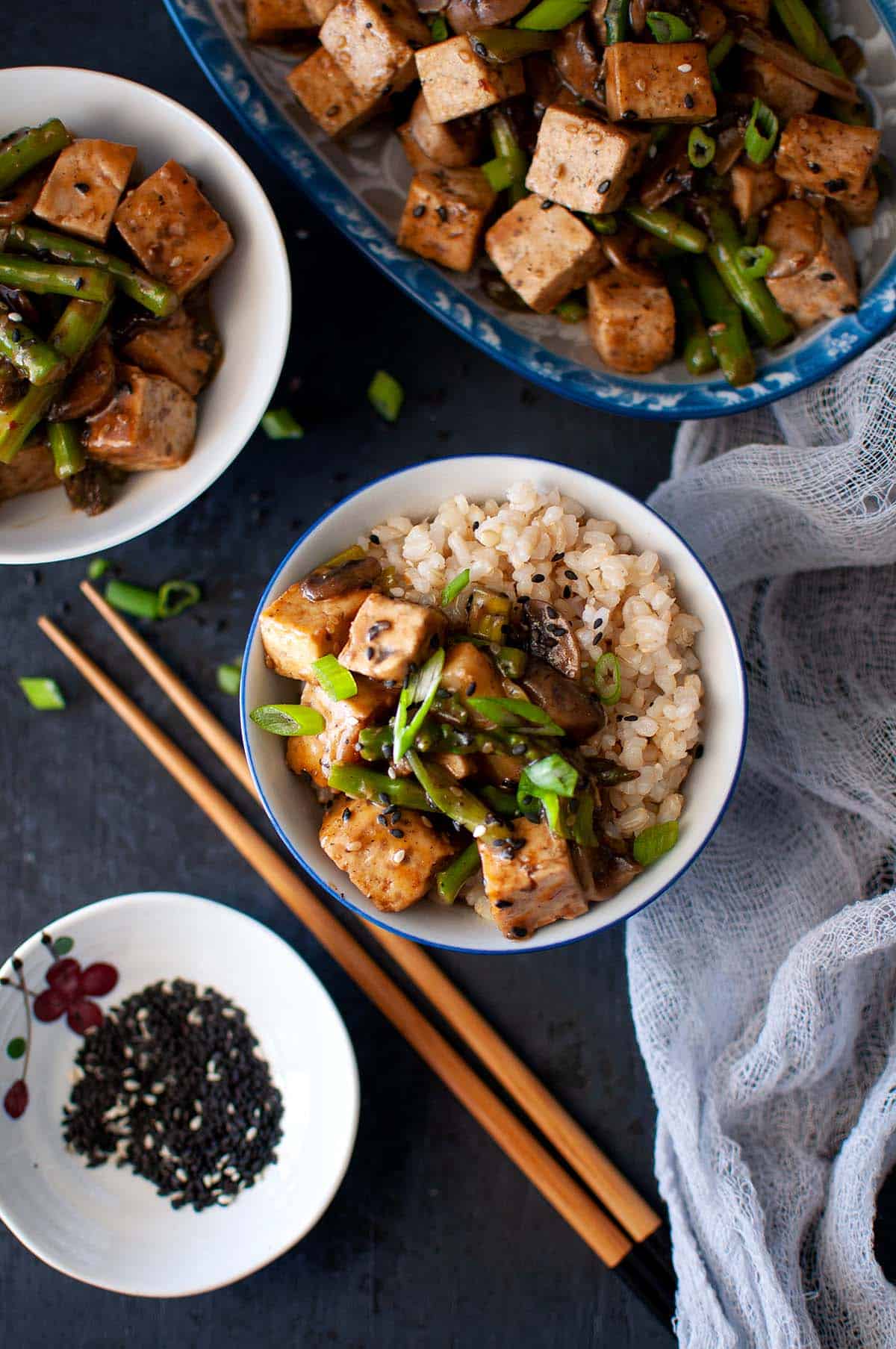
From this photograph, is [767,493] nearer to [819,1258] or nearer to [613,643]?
[613,643]

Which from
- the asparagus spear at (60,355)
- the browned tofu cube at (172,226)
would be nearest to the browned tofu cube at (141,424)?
the asparagus spear at (60,355)

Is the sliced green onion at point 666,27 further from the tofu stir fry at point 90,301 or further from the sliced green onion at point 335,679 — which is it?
the sliced green onion at point 335,679

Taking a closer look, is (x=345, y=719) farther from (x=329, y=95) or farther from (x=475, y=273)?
(x=329, y=95)

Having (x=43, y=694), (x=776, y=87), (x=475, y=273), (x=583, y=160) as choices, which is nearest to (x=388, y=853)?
(x=43, y=694)

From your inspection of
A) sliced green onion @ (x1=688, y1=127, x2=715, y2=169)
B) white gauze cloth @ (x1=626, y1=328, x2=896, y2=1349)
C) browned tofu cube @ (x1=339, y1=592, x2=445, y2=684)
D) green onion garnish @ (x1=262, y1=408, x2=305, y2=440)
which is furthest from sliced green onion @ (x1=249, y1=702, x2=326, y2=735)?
sliced green onion @ (x1=688, y1=127, x2=715, y2=169)

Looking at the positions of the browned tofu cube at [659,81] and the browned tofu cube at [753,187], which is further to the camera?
the browned tofu cube at [753,187]

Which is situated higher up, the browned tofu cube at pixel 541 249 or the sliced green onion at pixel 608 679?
the browned tofu cube at pixel 541 249
